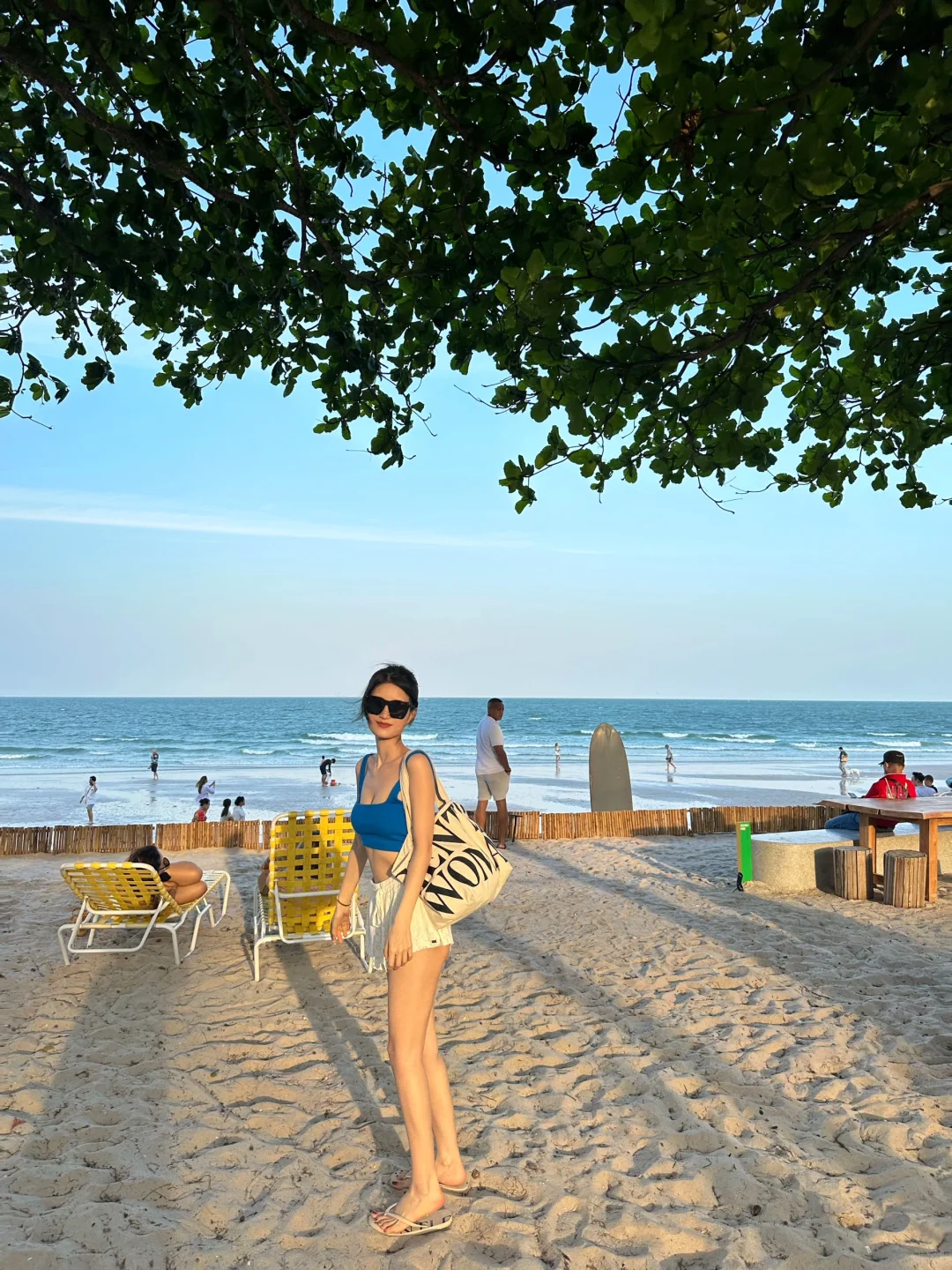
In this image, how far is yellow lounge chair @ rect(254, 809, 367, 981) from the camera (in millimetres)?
5934

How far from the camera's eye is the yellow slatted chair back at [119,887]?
18.8ft

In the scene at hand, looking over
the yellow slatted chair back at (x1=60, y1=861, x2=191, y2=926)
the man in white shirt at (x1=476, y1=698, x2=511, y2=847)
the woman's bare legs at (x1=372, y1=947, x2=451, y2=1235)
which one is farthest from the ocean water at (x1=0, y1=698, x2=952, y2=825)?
the man in white shirt at (x1=476, y1=698, x2=511, y2=847)

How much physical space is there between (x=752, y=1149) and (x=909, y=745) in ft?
195

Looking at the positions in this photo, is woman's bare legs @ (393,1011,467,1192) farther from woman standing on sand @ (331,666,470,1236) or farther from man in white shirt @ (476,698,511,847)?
man in white shirt @ (476,698,511,847)

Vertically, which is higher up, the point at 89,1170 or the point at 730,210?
the point at 730,210

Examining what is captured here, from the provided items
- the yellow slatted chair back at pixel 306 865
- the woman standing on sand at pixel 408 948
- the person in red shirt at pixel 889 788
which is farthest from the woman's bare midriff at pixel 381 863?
the person in red shirt at pixel 889 788

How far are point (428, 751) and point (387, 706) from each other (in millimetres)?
46461

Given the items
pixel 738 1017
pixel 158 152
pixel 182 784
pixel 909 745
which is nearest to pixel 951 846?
pixel 738 1017

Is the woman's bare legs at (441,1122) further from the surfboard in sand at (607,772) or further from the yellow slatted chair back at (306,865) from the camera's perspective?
the surfboard in sand at (607,772)

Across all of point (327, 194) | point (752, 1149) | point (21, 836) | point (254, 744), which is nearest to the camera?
point (752, 1149)

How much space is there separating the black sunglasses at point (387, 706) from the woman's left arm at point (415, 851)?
0.23 m

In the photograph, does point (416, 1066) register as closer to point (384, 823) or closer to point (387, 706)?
point (384, 823)

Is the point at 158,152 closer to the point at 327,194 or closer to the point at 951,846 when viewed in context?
the point at 327,194

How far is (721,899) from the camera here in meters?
7.92
